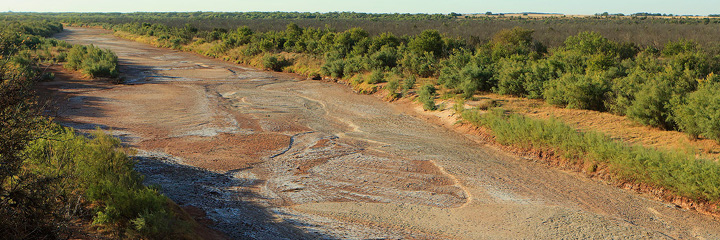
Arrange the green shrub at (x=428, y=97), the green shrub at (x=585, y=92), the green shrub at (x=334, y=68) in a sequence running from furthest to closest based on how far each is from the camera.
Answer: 1. the green shrub at (x=334, y=68)
2. the green shrub at (x=428, y=97)
3. the green shrub at (x=585, y=92)

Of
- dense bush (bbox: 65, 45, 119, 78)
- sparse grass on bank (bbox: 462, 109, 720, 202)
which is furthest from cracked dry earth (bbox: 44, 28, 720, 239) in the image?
dense bush (bbox: 65, 45, 119, 78)

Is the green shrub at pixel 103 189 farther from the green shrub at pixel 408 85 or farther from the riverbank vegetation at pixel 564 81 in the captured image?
the green shrub at pixel 408 85

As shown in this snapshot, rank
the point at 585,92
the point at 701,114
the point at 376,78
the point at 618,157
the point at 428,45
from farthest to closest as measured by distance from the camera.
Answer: the point at 428,45 < the point at 376,78 < the point at 585,92 < the point at 701,114 < the point at 618,157

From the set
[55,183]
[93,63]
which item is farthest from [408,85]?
[93,63]

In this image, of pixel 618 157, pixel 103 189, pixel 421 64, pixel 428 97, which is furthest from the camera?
pixel 421 64

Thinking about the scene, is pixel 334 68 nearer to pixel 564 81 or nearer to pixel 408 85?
pixel 408 85

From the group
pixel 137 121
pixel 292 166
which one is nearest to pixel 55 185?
pixel 292 166

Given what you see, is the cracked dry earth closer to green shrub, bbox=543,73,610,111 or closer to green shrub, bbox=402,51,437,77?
green shrub, bbox=543,73,610,111

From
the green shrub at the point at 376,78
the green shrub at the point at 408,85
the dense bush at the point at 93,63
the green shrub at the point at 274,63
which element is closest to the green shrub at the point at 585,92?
the green shrub at the point at 408,85

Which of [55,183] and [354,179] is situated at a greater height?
[55,183]
